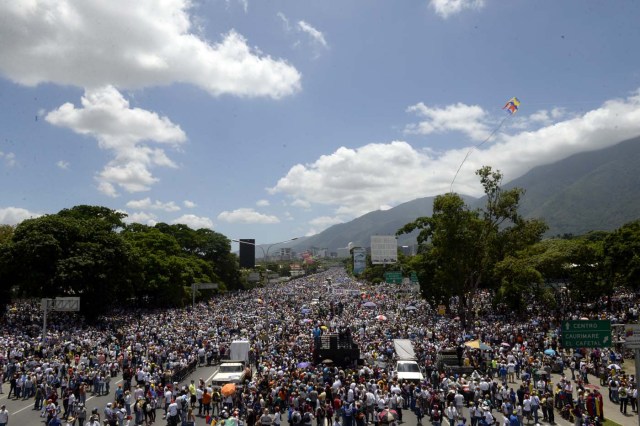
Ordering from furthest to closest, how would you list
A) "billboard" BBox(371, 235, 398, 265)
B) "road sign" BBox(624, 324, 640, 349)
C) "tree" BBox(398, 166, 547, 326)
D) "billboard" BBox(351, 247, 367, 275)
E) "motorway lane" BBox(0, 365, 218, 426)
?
"billboard" BBox(351, 247, 367, 275)
"billboard" BBox(371, 235, 398, 265)
"tree" BBox(398, 166, 547, 326)
"motorway lane" BBox(0, 365, 218, 426)
"road sign" BBox(624, 324, 640, 349)

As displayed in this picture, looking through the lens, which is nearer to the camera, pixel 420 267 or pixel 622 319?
pixel 622 319

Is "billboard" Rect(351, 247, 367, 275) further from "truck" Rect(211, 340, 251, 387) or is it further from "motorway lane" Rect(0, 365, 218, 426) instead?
"motorway lane" Rect(0, 365, 218, 426)

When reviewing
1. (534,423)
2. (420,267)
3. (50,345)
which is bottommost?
(534,423)

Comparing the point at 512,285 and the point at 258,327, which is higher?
the point at 512,285

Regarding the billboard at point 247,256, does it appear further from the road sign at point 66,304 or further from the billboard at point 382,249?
the road sign at point 66,304

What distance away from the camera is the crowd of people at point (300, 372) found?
16891 millimetres

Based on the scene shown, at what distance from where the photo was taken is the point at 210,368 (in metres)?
28.3

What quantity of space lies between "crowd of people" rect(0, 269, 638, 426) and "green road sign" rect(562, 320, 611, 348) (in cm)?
238

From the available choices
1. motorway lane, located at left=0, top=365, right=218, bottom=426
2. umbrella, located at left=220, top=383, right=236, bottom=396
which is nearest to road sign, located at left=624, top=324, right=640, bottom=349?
umbrella, located at left=220, top=383, right=236, bottom=396

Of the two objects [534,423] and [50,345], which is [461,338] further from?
[50,345]

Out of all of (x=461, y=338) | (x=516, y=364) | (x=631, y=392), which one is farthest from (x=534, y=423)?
(x=461, y=338)

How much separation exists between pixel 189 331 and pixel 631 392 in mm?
27278

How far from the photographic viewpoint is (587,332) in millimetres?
16469

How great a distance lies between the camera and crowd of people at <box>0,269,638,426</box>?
55.4ft
